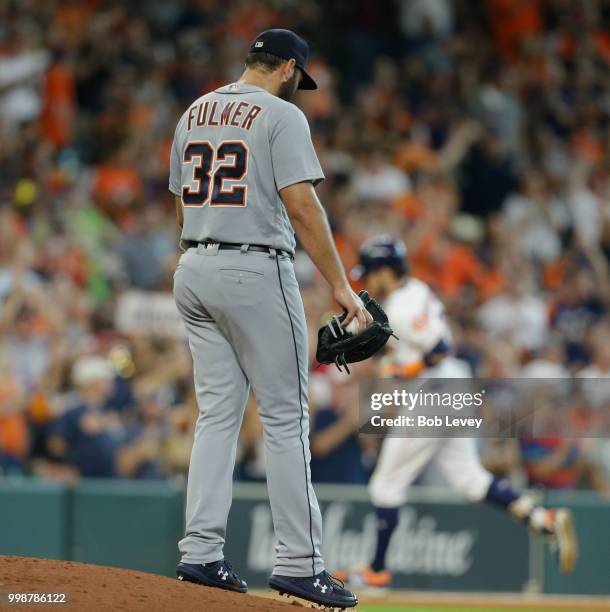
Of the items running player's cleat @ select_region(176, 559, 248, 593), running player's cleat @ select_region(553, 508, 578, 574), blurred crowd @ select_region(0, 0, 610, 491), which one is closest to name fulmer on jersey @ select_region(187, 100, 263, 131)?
running player's cleat @ select_region(176, 559, 248, 593)

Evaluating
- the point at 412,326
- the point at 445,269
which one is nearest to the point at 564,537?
the point at 412,326

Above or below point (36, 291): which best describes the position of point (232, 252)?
below

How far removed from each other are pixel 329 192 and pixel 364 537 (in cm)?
421

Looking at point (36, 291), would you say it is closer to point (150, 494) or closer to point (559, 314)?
point (150, 494)

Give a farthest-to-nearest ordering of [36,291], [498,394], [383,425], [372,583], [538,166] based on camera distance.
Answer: [538,166] → [36,291] → [498,394] → [372,583] → [383,425]

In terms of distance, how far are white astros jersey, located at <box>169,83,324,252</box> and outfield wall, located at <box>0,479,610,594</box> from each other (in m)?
5.25

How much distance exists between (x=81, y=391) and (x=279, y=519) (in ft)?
16.4

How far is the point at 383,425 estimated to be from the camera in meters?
6.98

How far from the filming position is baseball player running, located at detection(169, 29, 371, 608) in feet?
16.6

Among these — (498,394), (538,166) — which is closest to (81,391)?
(498,394)

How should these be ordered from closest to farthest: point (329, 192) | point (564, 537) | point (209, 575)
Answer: point (209, 575) < point (564, 537) < point (329, 192)

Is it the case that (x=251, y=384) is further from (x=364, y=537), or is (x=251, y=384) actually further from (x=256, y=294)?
(x=364, y=537)

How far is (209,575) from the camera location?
525cm

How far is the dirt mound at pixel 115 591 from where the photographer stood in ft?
15.9
